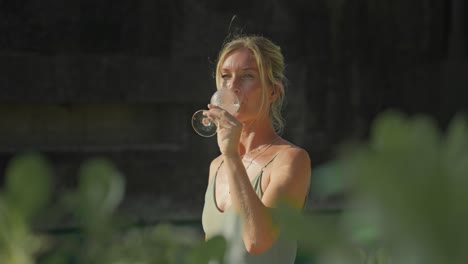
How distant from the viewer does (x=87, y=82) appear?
9.17 meters

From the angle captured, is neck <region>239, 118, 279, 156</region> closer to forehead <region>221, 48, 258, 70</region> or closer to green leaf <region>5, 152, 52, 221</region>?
forehead <region>221, 48, 258, 70</region>

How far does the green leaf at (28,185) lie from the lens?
1.12 ft

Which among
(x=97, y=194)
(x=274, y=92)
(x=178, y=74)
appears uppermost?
(x=97, y=194)

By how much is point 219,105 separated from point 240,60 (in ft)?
0.53

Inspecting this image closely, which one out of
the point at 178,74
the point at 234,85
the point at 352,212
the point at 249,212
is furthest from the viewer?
the point at 178,74

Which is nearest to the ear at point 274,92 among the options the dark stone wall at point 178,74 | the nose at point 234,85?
the nose at point 234,85

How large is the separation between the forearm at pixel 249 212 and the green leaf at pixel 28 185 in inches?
51.2

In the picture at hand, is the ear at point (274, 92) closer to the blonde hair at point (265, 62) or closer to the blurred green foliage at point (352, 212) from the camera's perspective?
the blonde hair at point (265, 62)

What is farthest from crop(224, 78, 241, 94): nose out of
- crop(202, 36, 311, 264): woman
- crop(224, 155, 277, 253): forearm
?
crop(224, 155, 277, 253): forearm

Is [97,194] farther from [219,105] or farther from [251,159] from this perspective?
[251,159]

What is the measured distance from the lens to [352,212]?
0.27 meters

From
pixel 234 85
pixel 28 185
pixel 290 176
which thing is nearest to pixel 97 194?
pixel 28 185

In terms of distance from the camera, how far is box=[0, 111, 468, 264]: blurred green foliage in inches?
9.7

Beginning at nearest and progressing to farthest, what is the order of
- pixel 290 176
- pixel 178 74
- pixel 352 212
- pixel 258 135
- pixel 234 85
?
pixel 352 212 < pixel 290 176 < pixel 234 85 < pixel 258 135 < pixel 178 74
